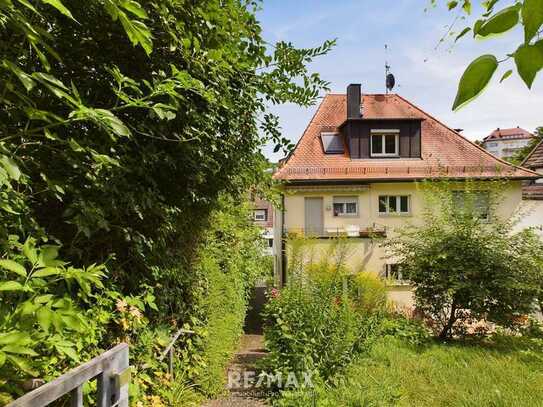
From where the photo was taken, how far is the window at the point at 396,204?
15.9 metres

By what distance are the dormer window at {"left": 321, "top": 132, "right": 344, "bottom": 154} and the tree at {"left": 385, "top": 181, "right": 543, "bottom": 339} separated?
797 centimetres

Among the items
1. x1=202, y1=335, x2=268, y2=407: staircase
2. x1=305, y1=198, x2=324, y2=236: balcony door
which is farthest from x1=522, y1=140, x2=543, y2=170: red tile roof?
x1=202, y1=335, x2=268, y2=407: staircase

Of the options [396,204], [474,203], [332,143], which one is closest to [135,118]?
[474,203]

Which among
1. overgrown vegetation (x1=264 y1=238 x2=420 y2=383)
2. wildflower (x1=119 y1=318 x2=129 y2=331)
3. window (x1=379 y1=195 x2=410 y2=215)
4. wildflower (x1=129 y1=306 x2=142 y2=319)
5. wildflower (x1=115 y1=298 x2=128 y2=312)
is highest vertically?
window (x1=379 y1=195 x2=410 y2=215)

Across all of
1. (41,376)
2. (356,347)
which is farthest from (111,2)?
(356,347)

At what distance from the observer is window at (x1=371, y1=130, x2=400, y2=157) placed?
16.6m

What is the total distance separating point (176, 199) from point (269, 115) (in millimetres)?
1167

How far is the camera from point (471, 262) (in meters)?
8.32

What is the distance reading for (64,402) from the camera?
184 cm

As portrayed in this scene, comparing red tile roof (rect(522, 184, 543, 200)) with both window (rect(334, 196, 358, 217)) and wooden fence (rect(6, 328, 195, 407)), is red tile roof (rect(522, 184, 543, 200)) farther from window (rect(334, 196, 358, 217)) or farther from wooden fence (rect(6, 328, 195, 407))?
wooden fence (rect(6, 328, 195, 407))

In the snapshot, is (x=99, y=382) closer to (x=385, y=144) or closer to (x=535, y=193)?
(x=385, y=144)

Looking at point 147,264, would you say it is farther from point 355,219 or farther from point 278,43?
point 355,219

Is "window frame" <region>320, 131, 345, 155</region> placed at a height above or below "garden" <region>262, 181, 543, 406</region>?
above

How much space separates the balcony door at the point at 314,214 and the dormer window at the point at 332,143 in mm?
2461
